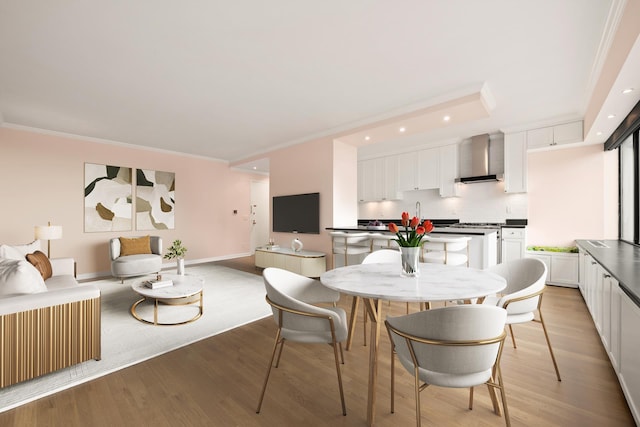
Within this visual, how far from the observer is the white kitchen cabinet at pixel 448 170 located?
5.82m

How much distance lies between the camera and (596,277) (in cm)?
264

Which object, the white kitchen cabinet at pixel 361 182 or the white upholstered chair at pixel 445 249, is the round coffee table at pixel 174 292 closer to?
the white upholstered chair at pixel 445 249

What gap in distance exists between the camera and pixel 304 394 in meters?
1.83

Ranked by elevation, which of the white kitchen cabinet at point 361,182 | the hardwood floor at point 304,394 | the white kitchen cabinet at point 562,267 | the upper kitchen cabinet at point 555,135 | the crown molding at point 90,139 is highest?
the crown molding at point 90,139

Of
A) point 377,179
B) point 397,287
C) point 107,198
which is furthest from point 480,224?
point 107,198

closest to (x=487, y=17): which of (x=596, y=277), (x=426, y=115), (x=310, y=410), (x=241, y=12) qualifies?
(x=426, y=115)

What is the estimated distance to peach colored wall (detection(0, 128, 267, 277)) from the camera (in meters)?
4.67

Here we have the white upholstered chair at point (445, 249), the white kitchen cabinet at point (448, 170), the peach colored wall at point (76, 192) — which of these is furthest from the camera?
the white kitchen cabinet at point (448, 170)

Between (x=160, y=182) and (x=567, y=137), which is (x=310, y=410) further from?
(x=160, y=182)

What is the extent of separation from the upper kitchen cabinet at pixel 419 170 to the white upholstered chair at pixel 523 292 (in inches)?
157

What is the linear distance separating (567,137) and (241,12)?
5045 mm

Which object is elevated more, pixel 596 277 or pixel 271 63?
pixel 271 63

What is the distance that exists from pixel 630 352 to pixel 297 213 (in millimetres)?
4680

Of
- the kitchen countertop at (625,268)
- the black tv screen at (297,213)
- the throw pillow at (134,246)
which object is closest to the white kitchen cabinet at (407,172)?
the black tv screen at (297,213)
